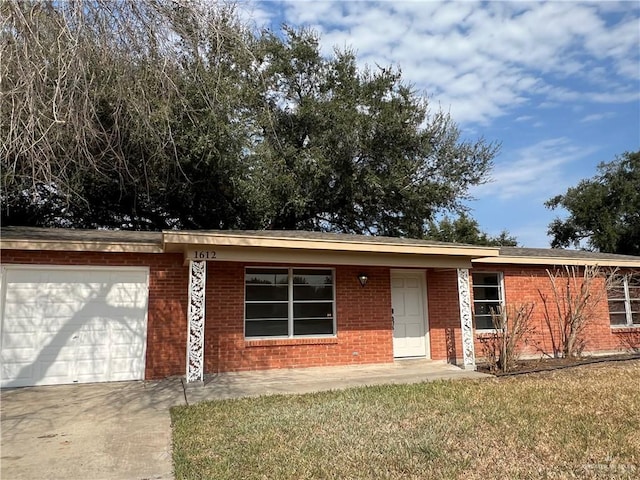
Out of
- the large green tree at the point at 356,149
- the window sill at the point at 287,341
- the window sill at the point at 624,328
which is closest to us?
the window sill at the point at 287,341

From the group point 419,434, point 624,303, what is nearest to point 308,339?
point 419,434

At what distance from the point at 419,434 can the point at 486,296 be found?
302 inches

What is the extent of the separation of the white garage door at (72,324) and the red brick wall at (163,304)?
0.13 metres

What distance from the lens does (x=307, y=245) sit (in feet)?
29.2

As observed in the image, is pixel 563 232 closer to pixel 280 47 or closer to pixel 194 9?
pixel 280 47

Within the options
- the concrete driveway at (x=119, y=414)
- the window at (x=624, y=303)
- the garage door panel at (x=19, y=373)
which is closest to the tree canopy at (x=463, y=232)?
the window at (x=624, y=303)

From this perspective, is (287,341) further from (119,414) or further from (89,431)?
(89,431)

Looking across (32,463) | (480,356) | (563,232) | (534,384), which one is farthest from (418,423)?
(563,232)

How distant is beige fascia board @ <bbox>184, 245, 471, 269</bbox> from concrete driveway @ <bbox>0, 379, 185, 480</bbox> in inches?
100

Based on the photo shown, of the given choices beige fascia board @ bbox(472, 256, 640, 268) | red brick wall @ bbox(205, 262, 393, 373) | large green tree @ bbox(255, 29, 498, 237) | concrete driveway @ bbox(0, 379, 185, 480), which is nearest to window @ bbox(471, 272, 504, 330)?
beige fascia board @ bbox(472, 256, 640, 268)

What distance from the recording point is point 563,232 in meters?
32.1

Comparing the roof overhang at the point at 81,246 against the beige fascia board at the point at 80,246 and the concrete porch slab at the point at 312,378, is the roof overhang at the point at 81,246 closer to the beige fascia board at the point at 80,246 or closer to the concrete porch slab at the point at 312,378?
the beige fascia board at the point at 80,246

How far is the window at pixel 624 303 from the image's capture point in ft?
43.0

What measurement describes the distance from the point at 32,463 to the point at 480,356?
988 centimetres
